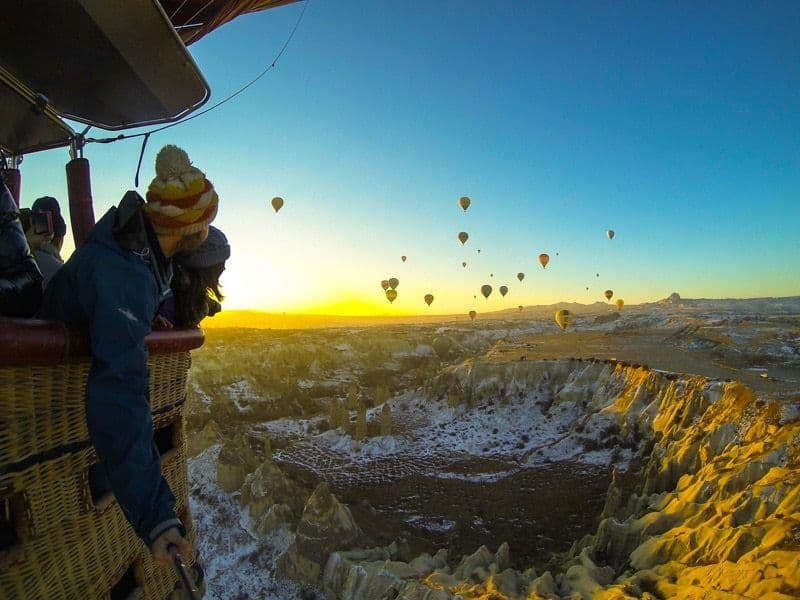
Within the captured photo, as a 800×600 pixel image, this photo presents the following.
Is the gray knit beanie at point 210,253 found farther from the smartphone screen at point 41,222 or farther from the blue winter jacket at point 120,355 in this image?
the smartphone screen at point 41,222

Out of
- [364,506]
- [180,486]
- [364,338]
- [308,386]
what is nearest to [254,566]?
[364,506]

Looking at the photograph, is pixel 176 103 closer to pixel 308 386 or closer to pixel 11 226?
pixel 11 226

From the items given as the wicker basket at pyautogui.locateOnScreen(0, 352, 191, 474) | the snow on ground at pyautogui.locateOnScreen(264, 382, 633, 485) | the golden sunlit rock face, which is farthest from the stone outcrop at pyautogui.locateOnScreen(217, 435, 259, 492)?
the wicker basket at pyautogui.locateOnScreen(0, 352, 191, 474)

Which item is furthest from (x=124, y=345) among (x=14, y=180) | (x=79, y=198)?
(x=14, y=180)

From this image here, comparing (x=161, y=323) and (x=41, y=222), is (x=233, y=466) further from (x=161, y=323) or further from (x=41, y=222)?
(x=161, y=323)

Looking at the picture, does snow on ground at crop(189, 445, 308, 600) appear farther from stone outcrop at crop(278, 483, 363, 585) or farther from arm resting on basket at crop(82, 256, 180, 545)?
arm resting on basket at crop(82, 256, 180, 545)

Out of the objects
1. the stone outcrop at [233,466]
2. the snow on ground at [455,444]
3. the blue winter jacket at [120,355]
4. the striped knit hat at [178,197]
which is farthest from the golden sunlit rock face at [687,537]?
the striped knit hat at [178,197]

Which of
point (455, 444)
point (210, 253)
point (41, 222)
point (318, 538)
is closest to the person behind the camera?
point (210, 253)

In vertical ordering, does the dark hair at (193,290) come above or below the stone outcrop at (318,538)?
above
